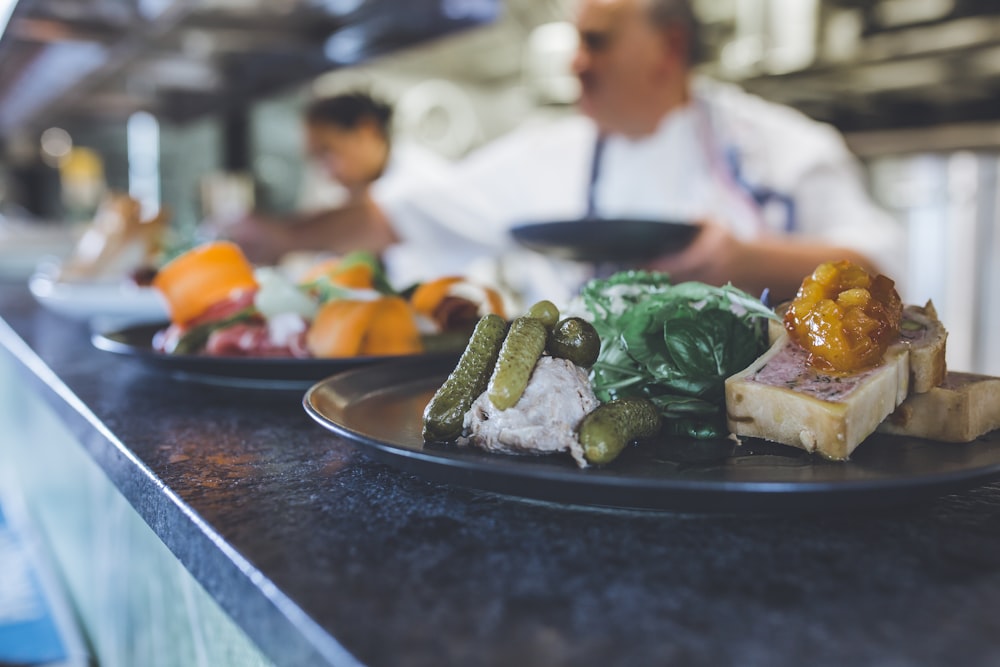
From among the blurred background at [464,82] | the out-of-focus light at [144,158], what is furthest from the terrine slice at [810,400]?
the out-of-focus light at [144,158]

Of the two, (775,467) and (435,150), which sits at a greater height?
(435,150)

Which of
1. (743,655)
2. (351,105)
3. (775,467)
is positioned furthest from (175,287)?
(351,105)

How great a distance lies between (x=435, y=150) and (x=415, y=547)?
7839 mm

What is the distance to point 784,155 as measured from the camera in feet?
11.5

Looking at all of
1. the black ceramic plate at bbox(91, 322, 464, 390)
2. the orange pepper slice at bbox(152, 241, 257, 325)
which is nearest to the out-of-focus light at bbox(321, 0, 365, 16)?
the orange pepper slice at bbox(152, 241, 257, 325)

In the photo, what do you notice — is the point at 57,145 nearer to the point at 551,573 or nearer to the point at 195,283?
the point at 195,283

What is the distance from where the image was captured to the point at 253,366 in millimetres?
1237

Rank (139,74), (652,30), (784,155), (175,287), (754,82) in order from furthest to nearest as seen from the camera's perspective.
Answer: (754,82) → (139,74) → (784,155) → (652,30) → (175,287)

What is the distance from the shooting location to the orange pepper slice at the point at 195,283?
144cm

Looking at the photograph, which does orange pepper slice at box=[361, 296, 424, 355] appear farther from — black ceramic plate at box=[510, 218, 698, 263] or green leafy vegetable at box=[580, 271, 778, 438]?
black ceramic plate at box=[510, 218, 698, 263]

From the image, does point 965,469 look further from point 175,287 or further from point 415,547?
point 175,287

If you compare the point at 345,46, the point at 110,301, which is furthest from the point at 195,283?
the point at 345,46

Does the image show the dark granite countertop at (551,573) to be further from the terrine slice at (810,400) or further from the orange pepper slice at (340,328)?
the orange pepper slice at (340,328)

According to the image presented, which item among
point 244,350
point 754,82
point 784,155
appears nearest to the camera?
point 244,350
